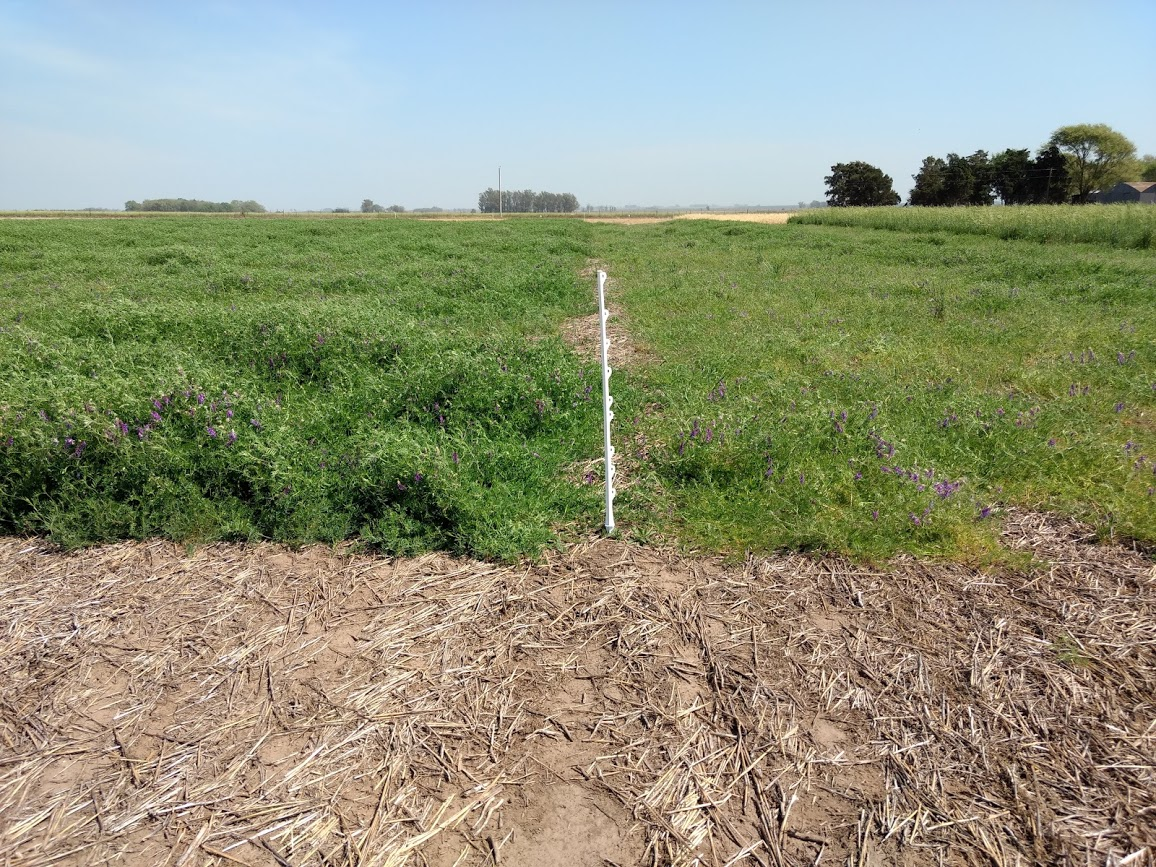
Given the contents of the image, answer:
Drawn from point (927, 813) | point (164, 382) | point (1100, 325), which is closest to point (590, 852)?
point (927, 813)

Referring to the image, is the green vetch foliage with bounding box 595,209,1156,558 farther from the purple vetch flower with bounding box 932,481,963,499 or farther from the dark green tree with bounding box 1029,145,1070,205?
the dark green tree with bounding box 1029,145,1070,205

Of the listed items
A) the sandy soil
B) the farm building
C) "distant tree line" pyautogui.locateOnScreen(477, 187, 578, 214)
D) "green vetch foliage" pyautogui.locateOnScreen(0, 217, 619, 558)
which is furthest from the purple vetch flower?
"distant tree line" pyautogui.locateOnScreen(477, 187, 578, 214)

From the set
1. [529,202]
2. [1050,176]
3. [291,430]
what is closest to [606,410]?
[291,430]

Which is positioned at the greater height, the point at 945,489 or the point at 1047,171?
the point at 1047,171

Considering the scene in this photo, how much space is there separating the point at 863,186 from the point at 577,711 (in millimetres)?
79905

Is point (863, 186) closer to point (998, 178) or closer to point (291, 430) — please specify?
point (998, 178)

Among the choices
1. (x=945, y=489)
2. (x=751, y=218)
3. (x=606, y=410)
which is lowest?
(x=945, y=489)

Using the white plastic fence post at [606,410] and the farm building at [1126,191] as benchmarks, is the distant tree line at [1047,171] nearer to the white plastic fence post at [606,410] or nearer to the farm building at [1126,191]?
the farm building at [1126,191]

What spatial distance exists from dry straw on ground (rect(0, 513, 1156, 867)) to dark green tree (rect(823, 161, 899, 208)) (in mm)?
75617

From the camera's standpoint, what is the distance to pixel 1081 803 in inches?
86.7

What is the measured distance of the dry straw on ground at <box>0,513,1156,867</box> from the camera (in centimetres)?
215

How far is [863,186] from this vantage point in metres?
69.9

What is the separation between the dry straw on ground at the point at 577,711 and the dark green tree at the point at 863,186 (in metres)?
75.6

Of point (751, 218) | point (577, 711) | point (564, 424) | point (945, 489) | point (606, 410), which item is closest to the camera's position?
point (577, 711)
